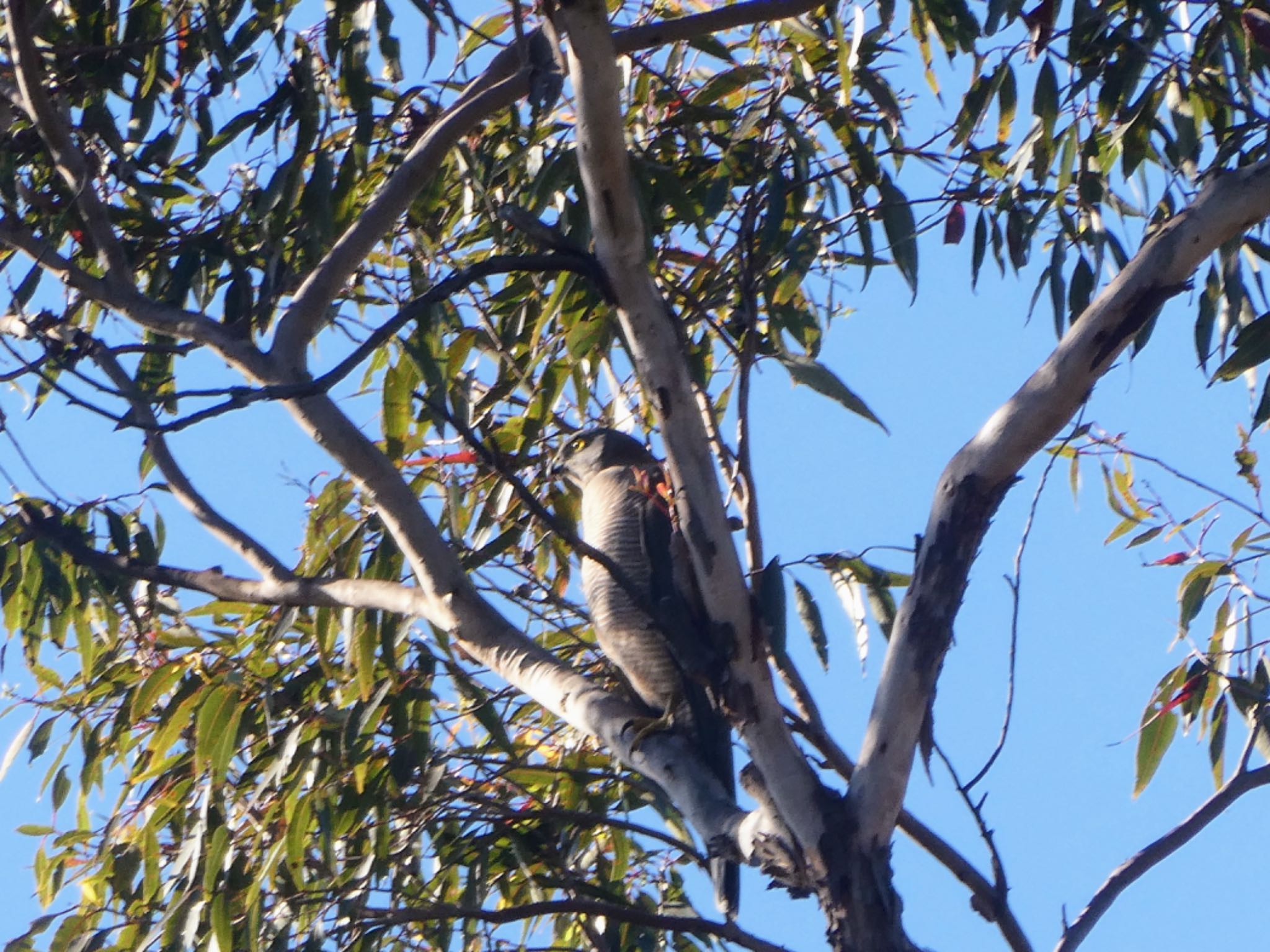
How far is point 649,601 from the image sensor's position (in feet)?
4.68

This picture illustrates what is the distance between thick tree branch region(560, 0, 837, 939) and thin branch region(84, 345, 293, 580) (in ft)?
2.21

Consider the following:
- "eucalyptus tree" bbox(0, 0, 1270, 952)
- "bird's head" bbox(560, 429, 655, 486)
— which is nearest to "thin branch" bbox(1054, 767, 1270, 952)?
"eucalyptus tree" bbox(0, 0, 1270, 952)

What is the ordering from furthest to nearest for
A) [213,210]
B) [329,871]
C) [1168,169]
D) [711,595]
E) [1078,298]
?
[213,210] → [329,871] → [1168,169] → [1078,298] → [711,595]

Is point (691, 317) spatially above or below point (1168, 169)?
below

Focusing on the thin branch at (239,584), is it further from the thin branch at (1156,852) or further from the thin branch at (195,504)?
the thin branch at (1156,852)

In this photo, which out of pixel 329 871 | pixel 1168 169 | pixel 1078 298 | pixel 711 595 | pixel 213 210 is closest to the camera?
pixel 711 595

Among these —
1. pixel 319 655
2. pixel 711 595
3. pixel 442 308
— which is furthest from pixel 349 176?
pixel 711 595

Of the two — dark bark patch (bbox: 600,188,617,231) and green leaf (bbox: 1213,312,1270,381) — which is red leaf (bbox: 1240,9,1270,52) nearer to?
green leaf (bbox: 1213,312,1270,381)

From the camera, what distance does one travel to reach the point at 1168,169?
1980 millimetres

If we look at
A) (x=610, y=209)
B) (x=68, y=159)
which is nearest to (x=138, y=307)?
(x=68, y=159)

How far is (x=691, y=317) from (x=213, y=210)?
0.88 metres

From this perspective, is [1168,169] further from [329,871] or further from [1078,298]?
[329,871]

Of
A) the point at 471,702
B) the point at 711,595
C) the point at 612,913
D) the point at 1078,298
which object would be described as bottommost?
the point at 612,913

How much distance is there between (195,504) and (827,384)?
3.05 ft
